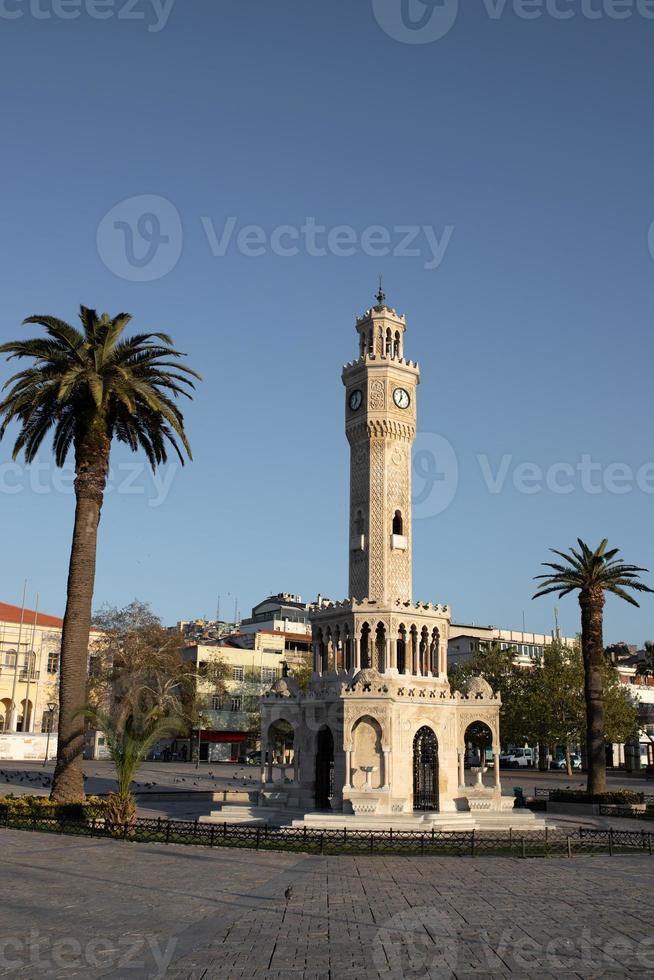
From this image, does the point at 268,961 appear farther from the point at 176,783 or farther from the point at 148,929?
the point at 176,783

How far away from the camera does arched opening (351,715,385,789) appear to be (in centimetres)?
3616

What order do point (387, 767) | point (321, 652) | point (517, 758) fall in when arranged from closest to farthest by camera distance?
point (387, 767) → point (321, 652) → point (517, 758)

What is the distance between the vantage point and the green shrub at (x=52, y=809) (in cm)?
3016

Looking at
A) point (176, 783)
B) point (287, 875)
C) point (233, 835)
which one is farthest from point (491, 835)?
point (176, 783)

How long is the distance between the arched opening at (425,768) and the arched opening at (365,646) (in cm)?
366

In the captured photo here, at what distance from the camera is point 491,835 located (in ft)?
110

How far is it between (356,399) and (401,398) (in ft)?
7.18

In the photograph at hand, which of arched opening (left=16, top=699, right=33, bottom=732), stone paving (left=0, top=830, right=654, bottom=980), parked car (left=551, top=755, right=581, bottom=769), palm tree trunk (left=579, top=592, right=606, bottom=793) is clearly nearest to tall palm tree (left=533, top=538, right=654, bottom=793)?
palm tree trunk (left=579, top=592, right=606, bottom=793)

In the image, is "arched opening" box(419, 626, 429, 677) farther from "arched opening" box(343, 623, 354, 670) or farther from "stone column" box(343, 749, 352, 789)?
"stone column" box(343, 749, 352, 789)

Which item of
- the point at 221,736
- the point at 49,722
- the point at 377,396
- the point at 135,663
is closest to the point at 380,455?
the point at 377,396

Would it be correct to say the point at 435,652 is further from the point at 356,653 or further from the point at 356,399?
the point at 356,399

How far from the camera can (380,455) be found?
4194 cm

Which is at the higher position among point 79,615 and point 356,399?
point 356,399

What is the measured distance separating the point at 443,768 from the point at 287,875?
17.9m
